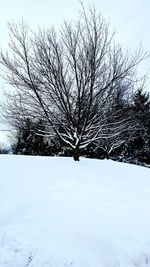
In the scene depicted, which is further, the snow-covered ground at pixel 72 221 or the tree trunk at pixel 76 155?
the tree trunk at pixel 76 155

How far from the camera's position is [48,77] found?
9.04 metres

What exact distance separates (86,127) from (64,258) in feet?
21.7

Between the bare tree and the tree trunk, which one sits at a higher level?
the bare tree

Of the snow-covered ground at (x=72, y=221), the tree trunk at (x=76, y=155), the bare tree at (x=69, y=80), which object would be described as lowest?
the snow-covered ground at (x=72, y=221)

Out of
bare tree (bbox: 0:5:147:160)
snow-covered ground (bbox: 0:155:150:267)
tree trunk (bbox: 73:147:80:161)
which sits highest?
bare tree (bbox: 0:5:147:160)

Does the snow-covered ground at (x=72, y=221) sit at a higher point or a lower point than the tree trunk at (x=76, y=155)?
lower

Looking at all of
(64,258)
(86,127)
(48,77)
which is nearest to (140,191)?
(64,258)

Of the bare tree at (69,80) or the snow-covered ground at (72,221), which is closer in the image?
the snow-covered ground at (72,221)

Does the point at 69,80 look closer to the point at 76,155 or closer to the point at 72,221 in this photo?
the point at 76,155

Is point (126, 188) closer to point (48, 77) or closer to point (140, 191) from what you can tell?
point (140, 191)

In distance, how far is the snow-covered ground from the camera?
A: 2892 millimetres

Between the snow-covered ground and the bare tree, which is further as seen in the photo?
the bare tree

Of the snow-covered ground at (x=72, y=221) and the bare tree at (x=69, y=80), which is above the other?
the bare tree at (x=69, y=80)

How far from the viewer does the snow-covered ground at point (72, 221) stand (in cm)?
289
